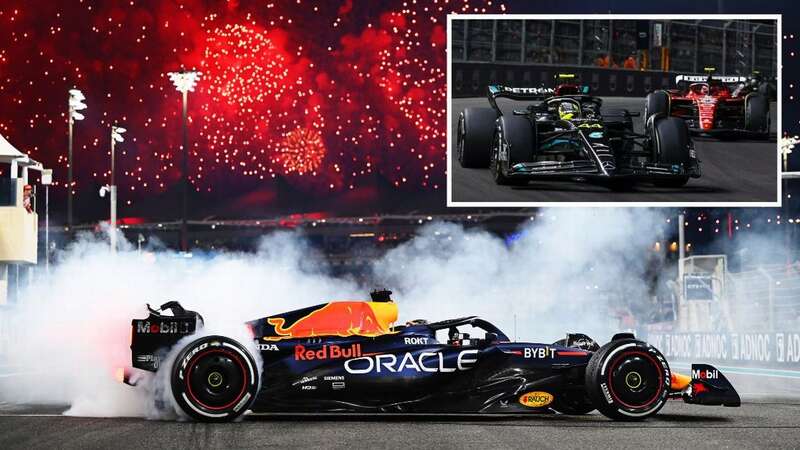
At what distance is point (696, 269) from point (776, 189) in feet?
64.1

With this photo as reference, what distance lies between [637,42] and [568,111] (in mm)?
4800

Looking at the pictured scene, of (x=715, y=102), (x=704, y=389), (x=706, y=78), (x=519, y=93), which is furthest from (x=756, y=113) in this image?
(x=704, y=389)

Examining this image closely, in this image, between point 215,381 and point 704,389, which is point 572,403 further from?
point 215,381

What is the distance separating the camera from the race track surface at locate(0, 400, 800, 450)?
34.8ft

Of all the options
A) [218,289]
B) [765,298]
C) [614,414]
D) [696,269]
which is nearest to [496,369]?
[614,414]

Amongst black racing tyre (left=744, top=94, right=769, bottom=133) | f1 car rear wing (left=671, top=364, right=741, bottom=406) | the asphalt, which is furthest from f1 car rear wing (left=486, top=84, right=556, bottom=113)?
f1 car rear wing (left=671, top=364, right=741, bottom=406)

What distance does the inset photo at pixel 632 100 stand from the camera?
27.1 m

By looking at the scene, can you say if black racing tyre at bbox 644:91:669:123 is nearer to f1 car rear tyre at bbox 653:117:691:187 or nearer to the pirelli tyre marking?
f1 car rear tyre at bbox 653:117:691:187

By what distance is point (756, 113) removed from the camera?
1145 inches

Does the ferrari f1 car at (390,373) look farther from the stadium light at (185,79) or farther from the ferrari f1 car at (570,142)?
the stadium light at (185,79)

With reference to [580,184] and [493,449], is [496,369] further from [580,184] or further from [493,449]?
[580,184]

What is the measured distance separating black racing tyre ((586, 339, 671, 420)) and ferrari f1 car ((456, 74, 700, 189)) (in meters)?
12.3

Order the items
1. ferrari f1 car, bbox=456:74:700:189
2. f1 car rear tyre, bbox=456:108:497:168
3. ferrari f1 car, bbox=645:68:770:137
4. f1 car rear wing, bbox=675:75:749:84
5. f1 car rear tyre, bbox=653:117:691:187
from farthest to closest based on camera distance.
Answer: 1. f1 car rear wing, bbox=675:75:749:84
2. ferrari f1 car, bbox=645:68:770:137
3. f1 car rear tyre, bbox=456:108:497:168
4. f1 car rear tyre, bbox=653:117:691:187
5. ferrari f1 car, bbox=456:74:700:189

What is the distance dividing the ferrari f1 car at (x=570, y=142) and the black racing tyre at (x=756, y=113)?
87.7 inches
